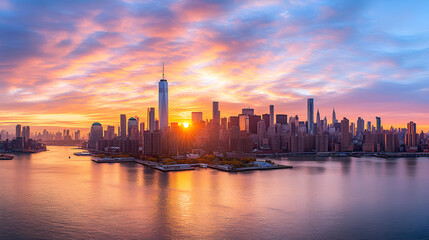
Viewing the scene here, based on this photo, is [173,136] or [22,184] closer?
[22,184]

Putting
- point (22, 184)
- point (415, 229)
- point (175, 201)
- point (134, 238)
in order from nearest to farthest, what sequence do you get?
point (134, 238), point (415, 229), point (175, 201), point (22, 184)

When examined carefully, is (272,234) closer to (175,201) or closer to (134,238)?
(134,238)

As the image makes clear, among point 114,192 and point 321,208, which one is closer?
point 321,208

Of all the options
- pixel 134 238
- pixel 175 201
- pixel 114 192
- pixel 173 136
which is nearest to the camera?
pixel 134 238

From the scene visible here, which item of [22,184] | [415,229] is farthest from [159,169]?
[415,229]

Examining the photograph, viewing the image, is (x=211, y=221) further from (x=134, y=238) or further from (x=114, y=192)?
(x=114, y=192)

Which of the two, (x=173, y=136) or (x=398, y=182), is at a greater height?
(x=173, y=136)

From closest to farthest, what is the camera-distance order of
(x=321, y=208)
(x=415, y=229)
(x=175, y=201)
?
(x=415, y=229) < (x=321, y=208) < (x=175, y=201)

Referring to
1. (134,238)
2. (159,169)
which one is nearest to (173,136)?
(159,169)

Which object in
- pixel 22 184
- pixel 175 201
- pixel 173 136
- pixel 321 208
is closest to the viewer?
pixel 321 208
